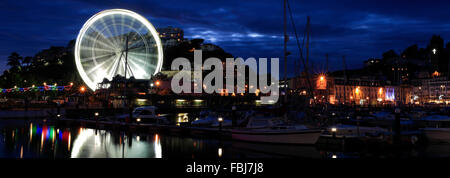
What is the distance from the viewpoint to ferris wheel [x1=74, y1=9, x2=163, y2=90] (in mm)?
62938

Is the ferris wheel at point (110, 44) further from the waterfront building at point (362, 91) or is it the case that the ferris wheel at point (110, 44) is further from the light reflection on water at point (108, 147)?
the waterfront building at point (362, 91)

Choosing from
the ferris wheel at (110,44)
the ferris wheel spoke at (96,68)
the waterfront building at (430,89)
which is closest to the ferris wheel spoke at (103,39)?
the ferris wheel at (110,44)

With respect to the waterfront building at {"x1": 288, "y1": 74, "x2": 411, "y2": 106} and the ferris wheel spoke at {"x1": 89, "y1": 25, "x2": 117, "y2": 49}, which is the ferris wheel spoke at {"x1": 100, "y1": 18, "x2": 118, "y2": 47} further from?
the waterfront building at {"x1": 288, "y1": 74, "x2": 411, "y2": 106}

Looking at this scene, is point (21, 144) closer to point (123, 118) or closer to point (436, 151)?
point (123, 118)

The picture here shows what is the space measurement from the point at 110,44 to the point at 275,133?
4874 centimetres

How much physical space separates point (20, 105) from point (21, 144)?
127ft

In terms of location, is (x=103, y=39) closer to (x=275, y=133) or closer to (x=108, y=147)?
(x=108, y=147)

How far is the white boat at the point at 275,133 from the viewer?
2464 cm

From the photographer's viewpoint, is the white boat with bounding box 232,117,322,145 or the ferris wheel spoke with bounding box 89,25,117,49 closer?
the white boat with bounding box 232,117,322,145

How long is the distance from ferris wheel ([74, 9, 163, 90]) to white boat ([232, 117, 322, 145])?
38565mm

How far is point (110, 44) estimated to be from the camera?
66438mm

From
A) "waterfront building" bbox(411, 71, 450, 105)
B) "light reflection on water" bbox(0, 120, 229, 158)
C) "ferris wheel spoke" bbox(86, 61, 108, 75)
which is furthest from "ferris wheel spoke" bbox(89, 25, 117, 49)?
"waterfront building" bbox(411, 71, 450, 105)
